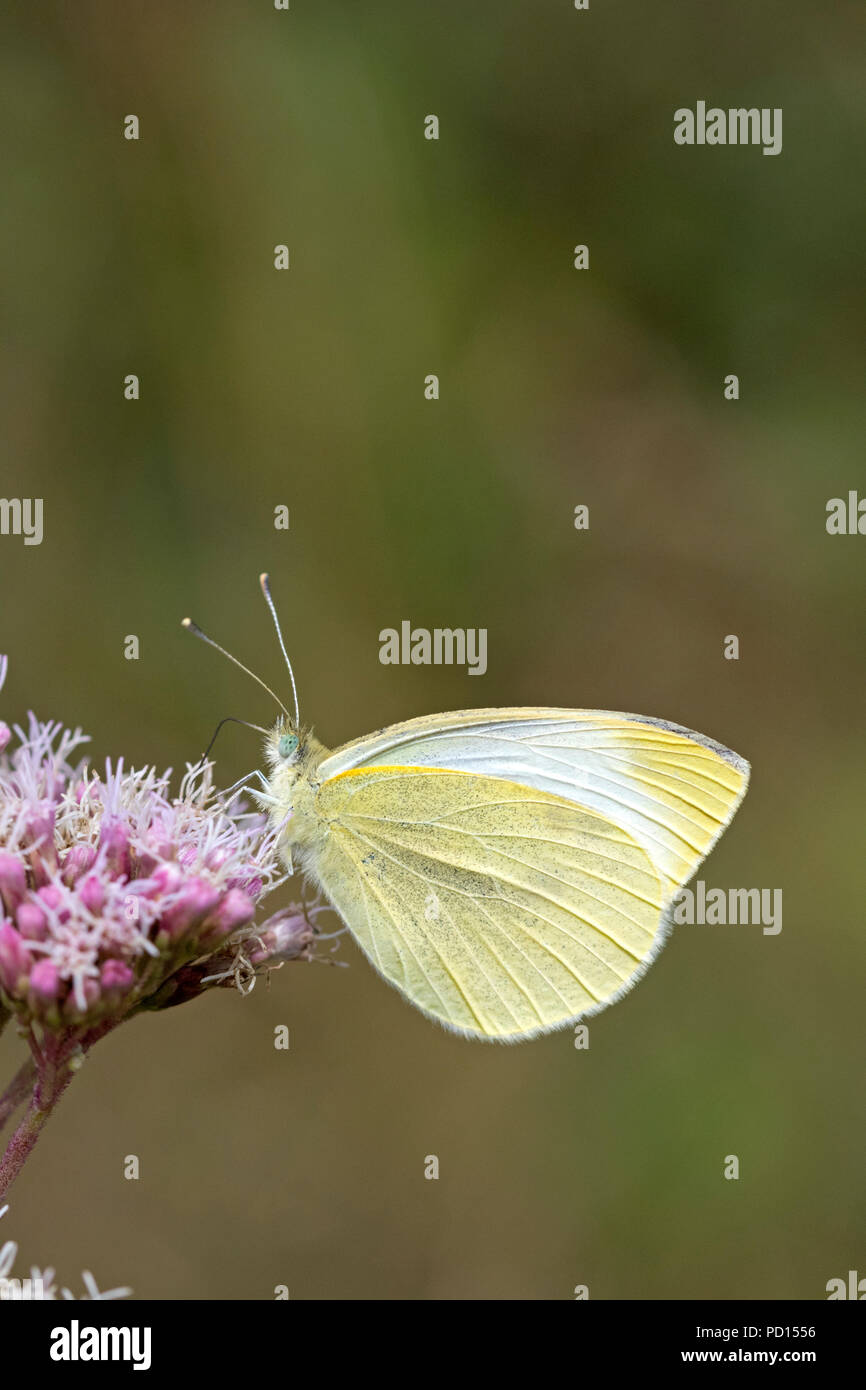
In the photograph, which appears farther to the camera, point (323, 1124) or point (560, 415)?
point (560, 415)

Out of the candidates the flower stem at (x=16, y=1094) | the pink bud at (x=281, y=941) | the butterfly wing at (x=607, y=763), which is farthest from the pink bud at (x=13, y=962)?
the butterfly wing at (x=607, y=763)

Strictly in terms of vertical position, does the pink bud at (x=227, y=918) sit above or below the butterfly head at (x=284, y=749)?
below

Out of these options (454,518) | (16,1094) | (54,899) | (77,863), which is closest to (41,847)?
(77,863)

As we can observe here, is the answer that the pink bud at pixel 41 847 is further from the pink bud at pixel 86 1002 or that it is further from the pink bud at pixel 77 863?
the pink bud at pixel 86 1002
